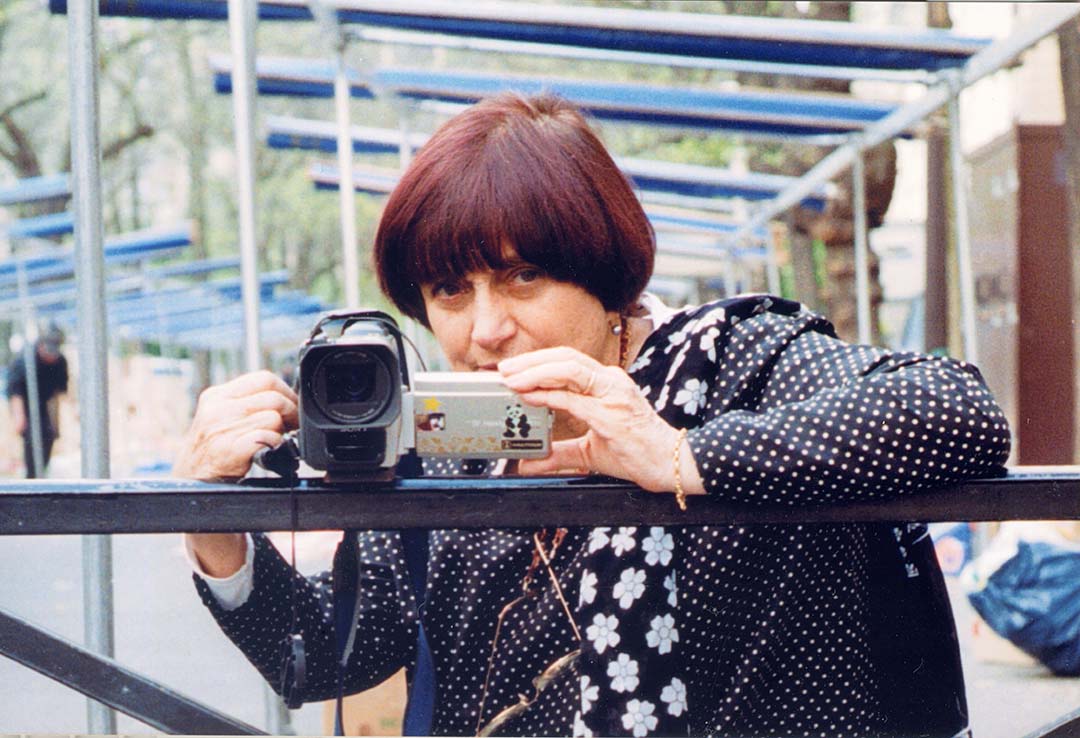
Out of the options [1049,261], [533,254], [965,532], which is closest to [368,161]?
[1049,261]

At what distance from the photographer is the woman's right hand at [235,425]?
150cm

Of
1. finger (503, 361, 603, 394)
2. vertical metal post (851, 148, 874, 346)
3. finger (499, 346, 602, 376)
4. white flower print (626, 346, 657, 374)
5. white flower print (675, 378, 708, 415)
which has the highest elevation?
vertical metal post (851, 148, 874, 346)

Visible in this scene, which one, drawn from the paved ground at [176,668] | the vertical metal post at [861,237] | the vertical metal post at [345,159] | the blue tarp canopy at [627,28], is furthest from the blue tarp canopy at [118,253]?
the blue tarp canopy at [627,28]

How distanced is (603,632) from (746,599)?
0.62 feet

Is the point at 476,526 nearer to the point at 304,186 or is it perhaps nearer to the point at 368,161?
the point at 368,161

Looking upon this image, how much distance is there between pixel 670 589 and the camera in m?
1.77

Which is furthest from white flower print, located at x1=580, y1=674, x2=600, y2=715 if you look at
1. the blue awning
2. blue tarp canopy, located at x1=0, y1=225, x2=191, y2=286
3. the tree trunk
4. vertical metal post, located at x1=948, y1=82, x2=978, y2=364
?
blue tarp canopy, located at x1=0, y1=225, x2=191, y2=286

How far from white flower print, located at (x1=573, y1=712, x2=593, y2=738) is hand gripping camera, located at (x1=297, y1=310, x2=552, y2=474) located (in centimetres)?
48

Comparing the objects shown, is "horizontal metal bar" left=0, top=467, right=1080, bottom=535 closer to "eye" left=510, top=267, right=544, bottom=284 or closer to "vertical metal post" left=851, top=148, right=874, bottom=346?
"eye" left=510, top=267, right=544, bottom=284

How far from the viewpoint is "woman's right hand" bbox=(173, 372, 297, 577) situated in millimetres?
1505

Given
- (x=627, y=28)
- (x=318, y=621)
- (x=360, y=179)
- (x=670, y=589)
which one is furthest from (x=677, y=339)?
(x=360, y=179)

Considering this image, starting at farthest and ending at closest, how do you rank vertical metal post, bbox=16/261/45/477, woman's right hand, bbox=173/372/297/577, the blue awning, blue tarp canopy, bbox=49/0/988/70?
vertical metal post, bbox=16/261/45/477 < the blue awning < blue tarp canopy, bbox=49/0/988/70 < woman's right hand, bbox=173/372/297/577

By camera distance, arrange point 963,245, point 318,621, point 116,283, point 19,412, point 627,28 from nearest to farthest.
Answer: point 318,621 → point 627,28 → point 963,245 → point 19,412 → point 116,283

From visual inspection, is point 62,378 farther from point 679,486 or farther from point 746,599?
point 679,486
